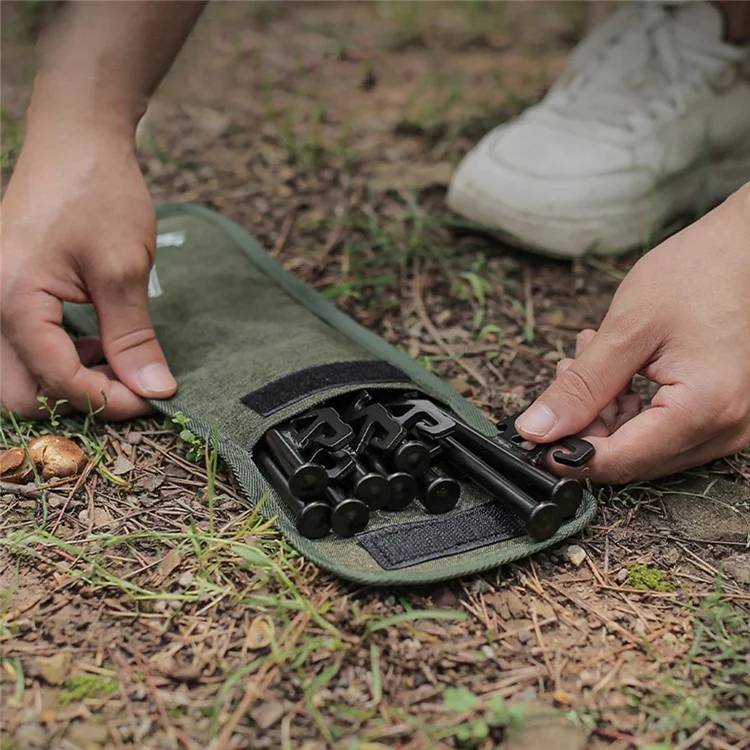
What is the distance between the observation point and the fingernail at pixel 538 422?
180cm

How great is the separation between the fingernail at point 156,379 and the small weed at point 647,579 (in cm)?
109

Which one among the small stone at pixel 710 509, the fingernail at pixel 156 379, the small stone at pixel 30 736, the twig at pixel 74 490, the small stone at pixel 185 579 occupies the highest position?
the fingernail at pixel 156 379

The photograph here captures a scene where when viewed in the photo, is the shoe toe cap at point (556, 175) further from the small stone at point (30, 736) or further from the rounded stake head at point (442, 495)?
the small stone at point (30, 736)

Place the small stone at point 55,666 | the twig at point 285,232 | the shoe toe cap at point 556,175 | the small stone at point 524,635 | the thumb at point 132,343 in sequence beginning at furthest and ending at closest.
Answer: the twig at point 285,232, the shoe toe cap at point 556,175, the thumb at point 132,343, the small stone at point 524,635, the small stone at point 55,666

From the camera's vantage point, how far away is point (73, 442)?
201 centimetres

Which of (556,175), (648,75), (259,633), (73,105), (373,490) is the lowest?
(259,633)

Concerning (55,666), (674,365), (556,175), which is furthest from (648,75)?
(55,666)

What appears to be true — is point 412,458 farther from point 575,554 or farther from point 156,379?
point 156,379

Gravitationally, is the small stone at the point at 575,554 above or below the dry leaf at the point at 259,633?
below

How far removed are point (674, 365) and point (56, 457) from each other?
1.31m

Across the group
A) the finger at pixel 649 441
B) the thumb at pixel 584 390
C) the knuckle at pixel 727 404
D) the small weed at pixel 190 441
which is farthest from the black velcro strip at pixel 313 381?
the knuckle at pixel 727 404

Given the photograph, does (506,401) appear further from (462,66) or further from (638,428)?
(462,66)

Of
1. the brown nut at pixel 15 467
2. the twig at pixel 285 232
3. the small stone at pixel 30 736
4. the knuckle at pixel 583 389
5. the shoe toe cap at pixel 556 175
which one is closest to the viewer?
the small stone at pixel 30 736

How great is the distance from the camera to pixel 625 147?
2836 millimetres
